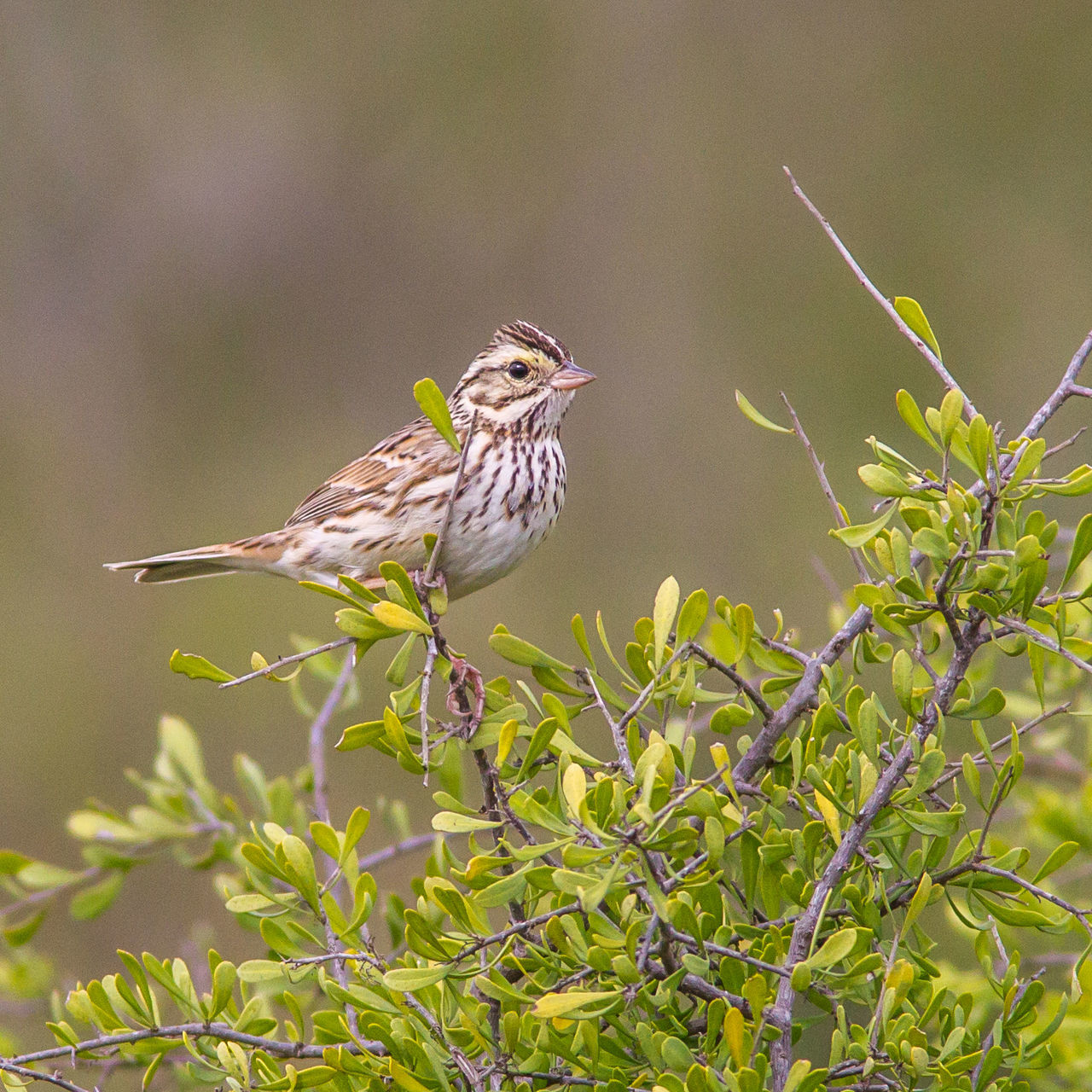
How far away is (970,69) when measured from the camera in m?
8.64

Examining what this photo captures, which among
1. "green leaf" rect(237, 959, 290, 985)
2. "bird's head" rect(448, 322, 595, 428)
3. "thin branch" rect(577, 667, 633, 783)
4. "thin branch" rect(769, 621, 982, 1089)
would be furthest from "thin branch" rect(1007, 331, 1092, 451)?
"bird's head" rect(448, 322, 595, 428)

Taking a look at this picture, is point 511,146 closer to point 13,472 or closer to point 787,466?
point 787,466

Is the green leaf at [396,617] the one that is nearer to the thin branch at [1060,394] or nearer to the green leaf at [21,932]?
the thin branch at [1060,394]

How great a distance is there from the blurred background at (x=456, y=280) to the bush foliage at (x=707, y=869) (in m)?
5.38

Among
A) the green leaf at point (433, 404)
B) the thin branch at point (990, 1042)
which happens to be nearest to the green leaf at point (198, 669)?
the green leaf at point (433, 404)

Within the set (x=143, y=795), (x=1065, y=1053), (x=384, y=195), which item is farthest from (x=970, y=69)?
(x=1065, y=1053)

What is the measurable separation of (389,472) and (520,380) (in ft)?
1.23

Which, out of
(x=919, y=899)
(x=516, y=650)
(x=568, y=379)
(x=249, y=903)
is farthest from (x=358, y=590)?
(x=568, y=379)

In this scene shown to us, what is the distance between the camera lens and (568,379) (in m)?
3.35

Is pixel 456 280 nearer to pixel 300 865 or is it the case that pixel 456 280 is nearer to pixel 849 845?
pixel 300 865

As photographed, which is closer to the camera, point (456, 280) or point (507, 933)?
point (507, 933)

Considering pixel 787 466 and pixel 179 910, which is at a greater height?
pixel 787 466

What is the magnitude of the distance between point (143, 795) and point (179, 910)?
0.67 m

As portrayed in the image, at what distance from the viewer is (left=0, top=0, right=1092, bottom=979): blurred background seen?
25.6ft
